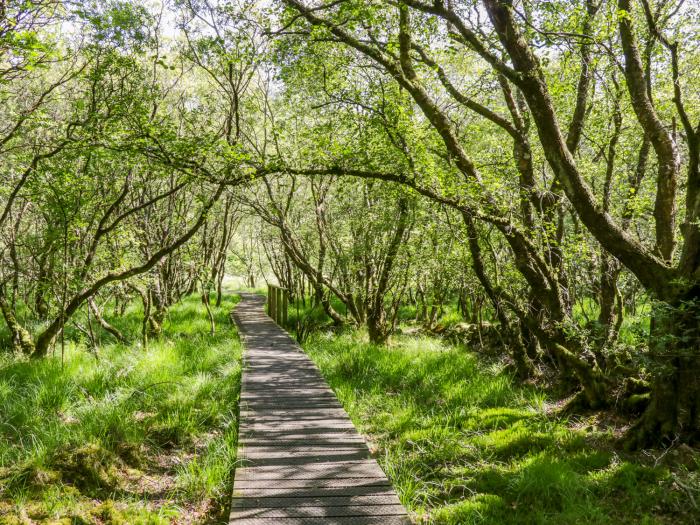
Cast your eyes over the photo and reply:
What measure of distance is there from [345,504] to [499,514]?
4.72 feet

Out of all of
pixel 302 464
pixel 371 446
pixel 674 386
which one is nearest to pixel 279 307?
pixel 371 446

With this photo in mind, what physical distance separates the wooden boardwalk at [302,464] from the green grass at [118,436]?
13.2 inches

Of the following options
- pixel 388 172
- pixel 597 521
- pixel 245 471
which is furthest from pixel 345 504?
pixel 388 172

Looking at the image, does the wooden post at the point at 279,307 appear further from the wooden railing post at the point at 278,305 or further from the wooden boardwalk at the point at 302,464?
the wooden boardwalk at the point at 302,464

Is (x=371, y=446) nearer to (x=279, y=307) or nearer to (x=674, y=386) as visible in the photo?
(x=674, y=386)

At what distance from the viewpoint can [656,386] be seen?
209 inches

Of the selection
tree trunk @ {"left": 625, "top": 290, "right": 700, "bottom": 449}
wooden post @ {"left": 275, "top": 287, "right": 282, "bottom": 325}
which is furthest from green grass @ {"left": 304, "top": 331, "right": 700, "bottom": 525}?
wooden post @ {"left": 275, "top": 287, "right": 282, "bottom": 325}

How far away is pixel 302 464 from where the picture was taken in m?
4.77

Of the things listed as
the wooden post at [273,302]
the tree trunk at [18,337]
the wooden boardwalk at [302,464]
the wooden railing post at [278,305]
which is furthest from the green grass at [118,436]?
the wooden post at [273,302]

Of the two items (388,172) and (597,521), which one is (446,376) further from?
(597,521)

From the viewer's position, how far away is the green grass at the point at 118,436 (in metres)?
4.24

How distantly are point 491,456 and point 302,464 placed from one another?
2253 millimetres

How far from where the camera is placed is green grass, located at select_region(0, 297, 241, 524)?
167 inches

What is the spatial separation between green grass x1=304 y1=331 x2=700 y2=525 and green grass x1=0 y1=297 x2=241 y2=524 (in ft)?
6.08
